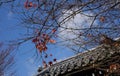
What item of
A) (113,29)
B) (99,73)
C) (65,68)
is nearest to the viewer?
(113,29)

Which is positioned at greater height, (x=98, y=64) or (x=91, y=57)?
(x=91, y=57)

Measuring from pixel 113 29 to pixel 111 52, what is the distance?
0.93 meters

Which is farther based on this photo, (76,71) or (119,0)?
(76,71)

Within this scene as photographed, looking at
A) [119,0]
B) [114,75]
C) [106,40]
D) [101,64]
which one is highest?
[119,0]

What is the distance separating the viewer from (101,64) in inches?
266

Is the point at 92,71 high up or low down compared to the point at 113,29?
down

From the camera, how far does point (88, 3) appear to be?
510 centimetres

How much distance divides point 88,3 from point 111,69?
6.70ft

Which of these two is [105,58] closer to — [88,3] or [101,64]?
[101,64]

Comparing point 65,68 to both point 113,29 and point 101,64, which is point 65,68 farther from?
point 113,29

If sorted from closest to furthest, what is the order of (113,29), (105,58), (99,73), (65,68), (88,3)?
(88,3) → (113,29) → (105,58) → (99,73) → (65,68)

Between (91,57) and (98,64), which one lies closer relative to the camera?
(98,64)

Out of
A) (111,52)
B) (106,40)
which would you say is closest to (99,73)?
(111,52)

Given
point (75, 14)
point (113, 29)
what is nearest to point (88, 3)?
point (75, 14)
